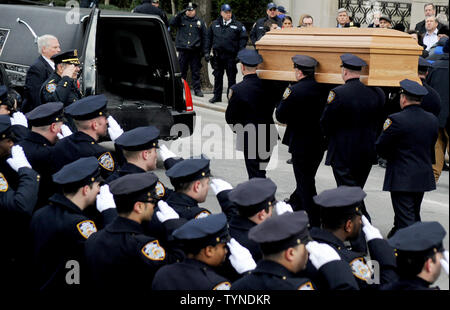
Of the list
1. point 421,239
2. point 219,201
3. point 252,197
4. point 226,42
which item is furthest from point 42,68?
point 226,42

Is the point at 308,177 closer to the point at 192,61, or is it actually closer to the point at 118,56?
the point at 118,56

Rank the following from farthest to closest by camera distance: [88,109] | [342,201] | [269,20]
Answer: [269,20] < [88,109] < [342,201]

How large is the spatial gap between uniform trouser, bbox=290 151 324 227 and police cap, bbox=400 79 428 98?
1301 millimetres

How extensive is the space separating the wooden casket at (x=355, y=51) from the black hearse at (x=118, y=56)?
2.27 m

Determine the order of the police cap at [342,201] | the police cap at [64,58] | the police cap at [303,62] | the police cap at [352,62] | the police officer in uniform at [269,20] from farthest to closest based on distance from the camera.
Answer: the police officer in uniform at [269,20]
the police cap at [64,58]
the police cap at [303,62]
the police cap at [352,62]
the police cap at [342,201]

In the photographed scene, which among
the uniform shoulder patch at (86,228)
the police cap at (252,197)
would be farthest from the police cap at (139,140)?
the police cap at (252,197)

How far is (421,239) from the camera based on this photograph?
313 centimetres

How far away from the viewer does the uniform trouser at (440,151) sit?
27.4 ft

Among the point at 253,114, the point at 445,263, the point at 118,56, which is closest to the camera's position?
the point at 445,263

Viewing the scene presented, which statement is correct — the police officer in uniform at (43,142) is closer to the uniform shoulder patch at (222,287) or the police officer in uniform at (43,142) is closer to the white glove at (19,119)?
the white glove at (19,119)

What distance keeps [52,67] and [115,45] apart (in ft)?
8.39

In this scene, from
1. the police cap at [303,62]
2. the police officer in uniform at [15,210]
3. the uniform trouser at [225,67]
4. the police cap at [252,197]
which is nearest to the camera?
the police cap at [252,197]

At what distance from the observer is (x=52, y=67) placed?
7.99 m

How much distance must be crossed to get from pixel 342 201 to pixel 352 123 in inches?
113
